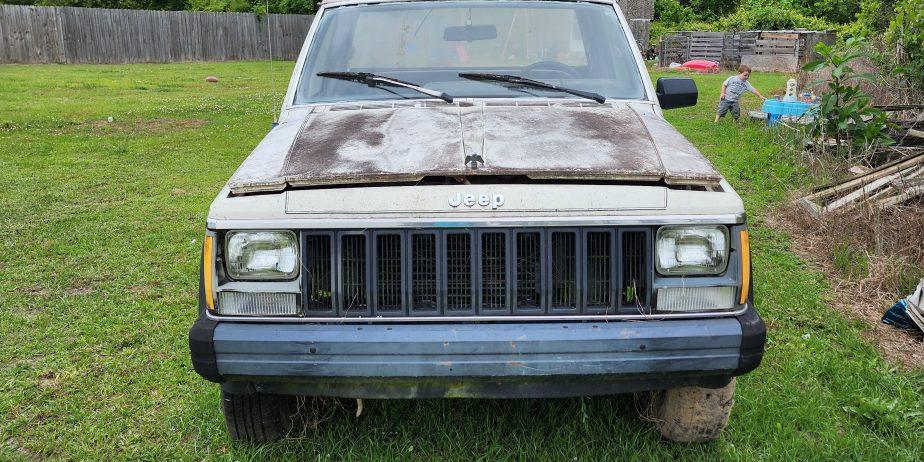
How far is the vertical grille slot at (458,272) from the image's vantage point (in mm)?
2971

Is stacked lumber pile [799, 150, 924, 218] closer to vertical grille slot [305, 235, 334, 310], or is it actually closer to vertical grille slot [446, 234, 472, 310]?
vertical grille slot [446, 234, 472, 310]

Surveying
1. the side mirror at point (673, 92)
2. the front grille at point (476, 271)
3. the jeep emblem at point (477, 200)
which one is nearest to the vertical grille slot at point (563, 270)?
the front grille at point (476, 271)

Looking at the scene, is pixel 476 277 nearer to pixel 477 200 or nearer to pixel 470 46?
pixel 477 200

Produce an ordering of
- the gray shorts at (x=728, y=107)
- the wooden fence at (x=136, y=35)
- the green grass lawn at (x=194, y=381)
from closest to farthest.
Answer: the green grass lawn at (x=194, y=381) → the gray shorts at (x=728, y=107) → the wooden fence at (x=136, y=35)

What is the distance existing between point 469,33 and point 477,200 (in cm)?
187

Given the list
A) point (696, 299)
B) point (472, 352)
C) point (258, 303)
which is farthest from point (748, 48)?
point (258, 303)

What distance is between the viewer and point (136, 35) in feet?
98.5

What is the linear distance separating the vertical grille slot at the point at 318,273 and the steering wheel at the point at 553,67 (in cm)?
195

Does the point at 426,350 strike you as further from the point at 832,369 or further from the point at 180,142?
the point at 180,142

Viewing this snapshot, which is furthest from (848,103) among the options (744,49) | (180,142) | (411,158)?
(744,49)

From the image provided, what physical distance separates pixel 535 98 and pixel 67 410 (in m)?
2.78

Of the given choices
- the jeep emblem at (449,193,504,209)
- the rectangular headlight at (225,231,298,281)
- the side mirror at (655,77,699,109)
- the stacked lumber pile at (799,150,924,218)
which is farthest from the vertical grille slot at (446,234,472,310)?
the stacked lumber pile at (799,150,924,218)

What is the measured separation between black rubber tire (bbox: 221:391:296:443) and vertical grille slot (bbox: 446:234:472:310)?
100cm

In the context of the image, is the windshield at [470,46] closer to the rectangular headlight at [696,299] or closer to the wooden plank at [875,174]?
the rectangular headlight at [696,299]
